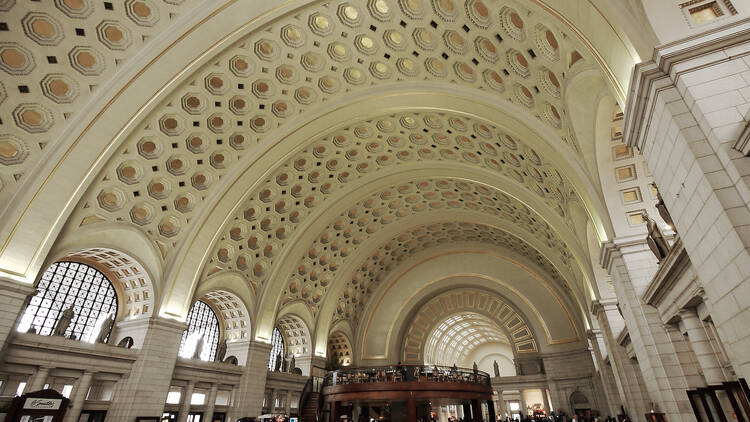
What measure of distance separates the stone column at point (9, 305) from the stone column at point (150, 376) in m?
3.82

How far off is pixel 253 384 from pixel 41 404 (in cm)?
898

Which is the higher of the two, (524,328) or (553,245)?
(553,245)

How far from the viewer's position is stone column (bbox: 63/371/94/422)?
36.8ft

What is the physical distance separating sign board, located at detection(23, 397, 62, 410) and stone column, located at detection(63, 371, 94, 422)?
110 inches

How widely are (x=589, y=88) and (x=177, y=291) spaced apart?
14.9 m

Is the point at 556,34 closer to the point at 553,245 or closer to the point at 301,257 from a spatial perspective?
the point at 553,245

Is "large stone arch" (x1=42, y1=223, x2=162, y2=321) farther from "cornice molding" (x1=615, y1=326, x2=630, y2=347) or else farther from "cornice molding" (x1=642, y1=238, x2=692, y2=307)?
"cornice molding" (x1=615, y1=326, x2=630, y2=347)

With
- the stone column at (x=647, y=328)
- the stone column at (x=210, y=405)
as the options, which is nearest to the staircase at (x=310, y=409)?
the stone column at (x=210, y=405)

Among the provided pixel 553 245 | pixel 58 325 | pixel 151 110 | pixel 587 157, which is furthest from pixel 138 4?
pixel 553 245

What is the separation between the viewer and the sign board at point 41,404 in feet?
28.2

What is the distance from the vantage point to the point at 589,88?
25.9ft

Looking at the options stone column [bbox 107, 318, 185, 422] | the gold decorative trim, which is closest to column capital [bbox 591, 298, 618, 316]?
the gold decorative trim

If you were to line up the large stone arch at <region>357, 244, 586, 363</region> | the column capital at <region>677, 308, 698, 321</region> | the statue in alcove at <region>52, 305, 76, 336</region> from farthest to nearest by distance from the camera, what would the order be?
the large stone arch at <region>357, 244, 586, 363</region>
the statue in alcove at <region>52, 305, 76, 336</region>
the column capital at <region>677, 308, 698, 321</region>

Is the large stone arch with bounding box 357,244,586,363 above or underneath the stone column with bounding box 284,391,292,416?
above
